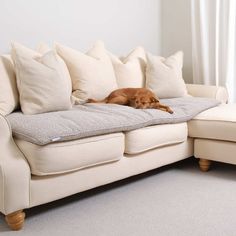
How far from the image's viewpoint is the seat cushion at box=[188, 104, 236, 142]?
230 centimetres

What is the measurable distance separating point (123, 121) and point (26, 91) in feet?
1.97

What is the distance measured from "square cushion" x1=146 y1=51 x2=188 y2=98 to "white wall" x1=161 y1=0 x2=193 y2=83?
73 centimetres

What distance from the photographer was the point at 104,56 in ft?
9.05

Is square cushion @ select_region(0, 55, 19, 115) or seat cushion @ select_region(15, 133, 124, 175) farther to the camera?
square cushion @ select_region(0, 55, 19, 115)

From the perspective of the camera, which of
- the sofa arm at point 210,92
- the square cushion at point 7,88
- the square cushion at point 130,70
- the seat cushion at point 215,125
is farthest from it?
the sofa arm at point 210,92

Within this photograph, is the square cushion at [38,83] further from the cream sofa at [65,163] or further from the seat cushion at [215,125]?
the seat cushion at [215,125]

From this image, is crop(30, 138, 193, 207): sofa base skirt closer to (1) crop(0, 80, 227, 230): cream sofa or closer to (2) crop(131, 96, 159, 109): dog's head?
(1) crop(0, 80, 227, 230): cream sofa

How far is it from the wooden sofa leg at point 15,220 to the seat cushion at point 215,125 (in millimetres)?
1354

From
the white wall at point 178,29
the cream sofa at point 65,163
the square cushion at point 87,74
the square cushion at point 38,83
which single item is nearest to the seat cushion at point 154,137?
the cream sofa at point 65,163

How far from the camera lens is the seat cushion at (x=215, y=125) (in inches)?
90.4

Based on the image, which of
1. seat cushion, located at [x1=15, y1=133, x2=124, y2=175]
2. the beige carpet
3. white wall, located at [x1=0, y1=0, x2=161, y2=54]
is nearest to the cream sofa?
seat cushion, located at [x1=15, y1=133, x2=124, y2=175]

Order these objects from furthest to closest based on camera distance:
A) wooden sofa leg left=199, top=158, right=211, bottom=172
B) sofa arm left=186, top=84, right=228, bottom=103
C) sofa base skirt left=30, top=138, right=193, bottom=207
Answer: sofa arm left=186, top=84, right=228, bottom=103
wooden sofa leg left=199, top=158, right=211, bottom=172
sofa base skirt left=30, top=138, right=193, bottom=207

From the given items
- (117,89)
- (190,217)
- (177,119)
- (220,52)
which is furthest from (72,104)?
(220,52)

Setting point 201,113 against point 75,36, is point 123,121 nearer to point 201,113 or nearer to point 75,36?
point 201,113
